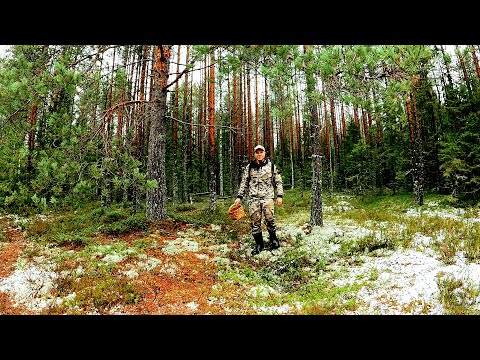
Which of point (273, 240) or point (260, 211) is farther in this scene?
point (273, 240)

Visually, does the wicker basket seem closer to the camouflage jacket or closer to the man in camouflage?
the man in camouflage

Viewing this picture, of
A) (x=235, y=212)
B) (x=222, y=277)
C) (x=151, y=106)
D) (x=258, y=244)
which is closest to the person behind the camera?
(x=222, y=277)

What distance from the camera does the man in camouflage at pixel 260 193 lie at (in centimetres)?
782

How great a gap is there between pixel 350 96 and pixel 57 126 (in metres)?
6.39

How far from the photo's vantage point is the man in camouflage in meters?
7.82

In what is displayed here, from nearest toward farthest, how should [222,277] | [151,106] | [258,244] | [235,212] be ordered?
[222,277]
[235,212]
[258,244]
[151,106]

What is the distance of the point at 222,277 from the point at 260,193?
248 cm

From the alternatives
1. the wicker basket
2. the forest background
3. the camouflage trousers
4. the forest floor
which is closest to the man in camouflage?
the camouflage trousers

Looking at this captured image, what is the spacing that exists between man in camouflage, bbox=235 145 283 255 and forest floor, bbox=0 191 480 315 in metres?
0.52

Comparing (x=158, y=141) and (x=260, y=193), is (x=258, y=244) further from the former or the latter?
(x=158, y=141)

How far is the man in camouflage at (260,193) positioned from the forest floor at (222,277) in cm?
52

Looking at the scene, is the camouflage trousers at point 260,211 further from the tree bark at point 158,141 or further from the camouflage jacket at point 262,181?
the tree bark at point 158,141

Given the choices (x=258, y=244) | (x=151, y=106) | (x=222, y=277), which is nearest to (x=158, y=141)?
(x=151, y=106)

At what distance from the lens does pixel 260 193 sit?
25.9 ft
